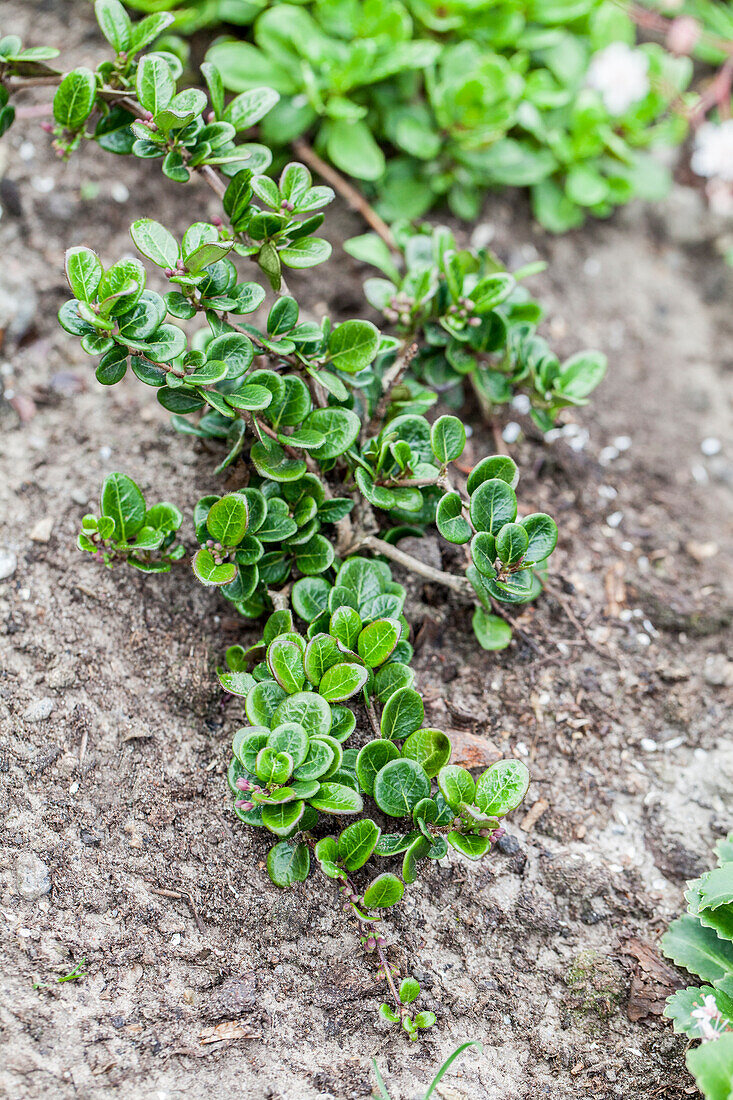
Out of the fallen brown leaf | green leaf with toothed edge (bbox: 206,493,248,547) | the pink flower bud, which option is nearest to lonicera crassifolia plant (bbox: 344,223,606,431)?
green leaf with toothed edge (bbox: 206,493,248,547)

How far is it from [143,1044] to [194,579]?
0.95 metres

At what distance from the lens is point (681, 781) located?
196 cm

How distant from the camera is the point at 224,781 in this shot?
1.72m

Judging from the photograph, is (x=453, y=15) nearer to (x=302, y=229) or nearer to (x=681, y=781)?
(x=302, y=229)

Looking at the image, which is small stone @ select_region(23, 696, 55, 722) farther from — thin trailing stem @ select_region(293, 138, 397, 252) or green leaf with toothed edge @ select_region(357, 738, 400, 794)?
thin trailing stem @ select_region(293, 138, 397, 252)

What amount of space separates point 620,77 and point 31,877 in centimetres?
298

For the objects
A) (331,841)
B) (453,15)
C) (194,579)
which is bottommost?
(194,579)

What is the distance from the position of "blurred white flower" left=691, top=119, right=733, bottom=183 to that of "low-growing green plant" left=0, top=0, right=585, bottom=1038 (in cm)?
199

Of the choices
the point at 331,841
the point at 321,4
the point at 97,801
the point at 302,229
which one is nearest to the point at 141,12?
the point at 321,4

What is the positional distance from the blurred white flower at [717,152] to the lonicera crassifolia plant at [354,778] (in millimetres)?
2475

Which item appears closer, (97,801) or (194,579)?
(97,801)

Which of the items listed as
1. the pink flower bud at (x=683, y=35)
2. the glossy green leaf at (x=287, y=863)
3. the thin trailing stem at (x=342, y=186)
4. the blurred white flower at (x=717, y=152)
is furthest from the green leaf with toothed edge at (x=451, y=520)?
the pink flower bud at (x=683, y=35)

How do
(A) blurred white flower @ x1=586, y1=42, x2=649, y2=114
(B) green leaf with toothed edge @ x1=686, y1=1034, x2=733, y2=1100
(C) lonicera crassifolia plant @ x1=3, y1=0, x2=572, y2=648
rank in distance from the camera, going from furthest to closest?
(A) blurred white flower @ x1=586, y1=42, x2=649, y2=114
(C) lonicera crassifolia plant @ x1=3, y1=0, x2=572, y2=648
(B) green leaf with toothed edge @ x1=686, y1=1034, x2=733, y2=1100

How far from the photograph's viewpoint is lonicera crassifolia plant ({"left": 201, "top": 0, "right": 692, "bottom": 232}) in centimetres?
241
